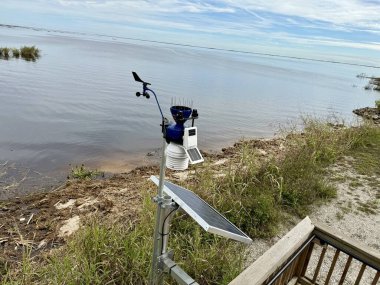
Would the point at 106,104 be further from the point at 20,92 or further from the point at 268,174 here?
the point at 268,174

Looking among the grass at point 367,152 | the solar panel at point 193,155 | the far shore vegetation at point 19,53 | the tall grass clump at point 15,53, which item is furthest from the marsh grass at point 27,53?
the solar panel at point 193,155

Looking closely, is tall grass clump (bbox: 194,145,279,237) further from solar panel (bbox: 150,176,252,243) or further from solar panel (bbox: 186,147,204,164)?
solar panel (bbox: 186,147,204,164)

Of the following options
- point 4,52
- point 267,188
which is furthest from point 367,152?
point 4,52

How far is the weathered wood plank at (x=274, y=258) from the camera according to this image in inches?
97.7

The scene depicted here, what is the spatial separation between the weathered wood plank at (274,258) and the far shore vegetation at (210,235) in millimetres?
1025

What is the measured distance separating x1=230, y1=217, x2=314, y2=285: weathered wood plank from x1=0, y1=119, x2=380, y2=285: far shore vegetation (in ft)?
3.36

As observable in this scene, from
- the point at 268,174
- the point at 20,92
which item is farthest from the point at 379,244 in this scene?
the point at 20,92

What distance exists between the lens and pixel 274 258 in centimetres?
273

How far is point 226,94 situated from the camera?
86.3 feet

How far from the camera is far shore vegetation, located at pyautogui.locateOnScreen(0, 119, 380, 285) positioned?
355cm

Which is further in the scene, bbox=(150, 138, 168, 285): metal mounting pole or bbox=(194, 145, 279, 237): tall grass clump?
bbox=(194, 145, 279, 237): tall grass clump

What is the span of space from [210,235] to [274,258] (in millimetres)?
1917

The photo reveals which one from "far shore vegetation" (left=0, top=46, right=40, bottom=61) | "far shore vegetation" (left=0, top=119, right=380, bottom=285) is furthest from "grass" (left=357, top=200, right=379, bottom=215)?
"far shore vegetation" (left=0, top=46, right=40, bottom=61)

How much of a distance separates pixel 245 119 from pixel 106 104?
7523mm
